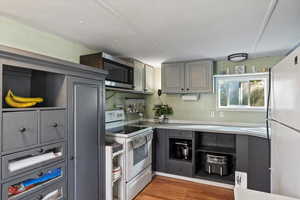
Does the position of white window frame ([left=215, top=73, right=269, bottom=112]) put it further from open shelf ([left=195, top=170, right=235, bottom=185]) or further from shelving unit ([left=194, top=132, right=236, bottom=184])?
open shelf ([left=195, top=170, right=235, bottom=185])

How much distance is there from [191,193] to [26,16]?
294 cm

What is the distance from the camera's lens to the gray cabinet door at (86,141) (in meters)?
1.55

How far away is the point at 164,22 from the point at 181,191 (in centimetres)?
237

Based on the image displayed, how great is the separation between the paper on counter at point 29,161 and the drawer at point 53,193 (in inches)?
9.2

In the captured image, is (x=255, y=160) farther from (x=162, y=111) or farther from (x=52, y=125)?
(x=52, y=125)

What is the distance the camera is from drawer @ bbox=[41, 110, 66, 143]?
4.37ft

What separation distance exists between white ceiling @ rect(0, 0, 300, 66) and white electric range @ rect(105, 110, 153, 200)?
1214 millimetres

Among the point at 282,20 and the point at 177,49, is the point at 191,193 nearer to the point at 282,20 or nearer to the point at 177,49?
the point at 177,49

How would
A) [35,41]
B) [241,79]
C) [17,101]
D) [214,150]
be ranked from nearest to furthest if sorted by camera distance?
[17,101] < [35,41] < [214,150] < [241,79]

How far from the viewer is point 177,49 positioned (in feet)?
8.36

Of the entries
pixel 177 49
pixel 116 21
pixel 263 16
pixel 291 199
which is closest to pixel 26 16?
pixel 116 21

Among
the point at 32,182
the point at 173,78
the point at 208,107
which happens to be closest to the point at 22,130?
the point at 32,182

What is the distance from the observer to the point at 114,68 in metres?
2.43

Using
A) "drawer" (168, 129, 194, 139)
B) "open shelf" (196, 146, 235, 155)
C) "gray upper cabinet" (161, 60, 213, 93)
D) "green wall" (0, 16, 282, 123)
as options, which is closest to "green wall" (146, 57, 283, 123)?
"green wall" (0, 16, 282, 123)
